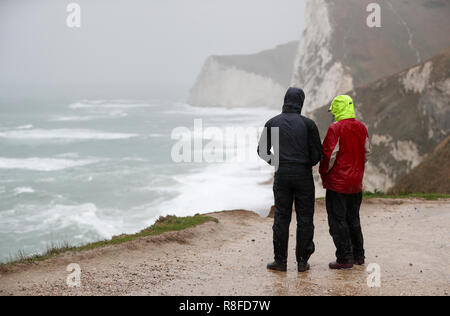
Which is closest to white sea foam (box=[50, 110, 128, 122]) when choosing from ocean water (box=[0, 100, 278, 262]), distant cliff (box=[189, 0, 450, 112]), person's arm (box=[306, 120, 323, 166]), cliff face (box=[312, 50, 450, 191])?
ocean water (box=[0, 100, 278, 262])

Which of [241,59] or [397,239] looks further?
[241,59]

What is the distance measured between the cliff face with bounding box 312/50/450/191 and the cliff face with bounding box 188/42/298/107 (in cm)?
9797

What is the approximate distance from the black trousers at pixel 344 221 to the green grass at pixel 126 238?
15.2 ft

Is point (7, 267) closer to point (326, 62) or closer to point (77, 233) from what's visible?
point (77, 233)

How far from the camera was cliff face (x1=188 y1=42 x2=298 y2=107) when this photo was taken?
140 metres

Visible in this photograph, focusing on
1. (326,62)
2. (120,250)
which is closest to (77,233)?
(120,250)

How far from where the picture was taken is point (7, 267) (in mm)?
7770

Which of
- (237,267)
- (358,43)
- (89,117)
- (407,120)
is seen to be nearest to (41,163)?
(407,120)

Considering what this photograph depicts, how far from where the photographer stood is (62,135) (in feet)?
248

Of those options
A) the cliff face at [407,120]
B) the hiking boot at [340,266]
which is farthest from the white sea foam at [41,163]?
the hiking boot at [340,266]

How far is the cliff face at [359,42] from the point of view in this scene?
61.3 m

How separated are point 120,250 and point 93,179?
118 feet

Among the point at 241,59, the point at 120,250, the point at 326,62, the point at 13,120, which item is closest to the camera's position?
the point at 120,250

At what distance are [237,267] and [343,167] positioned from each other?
259 centimetres
